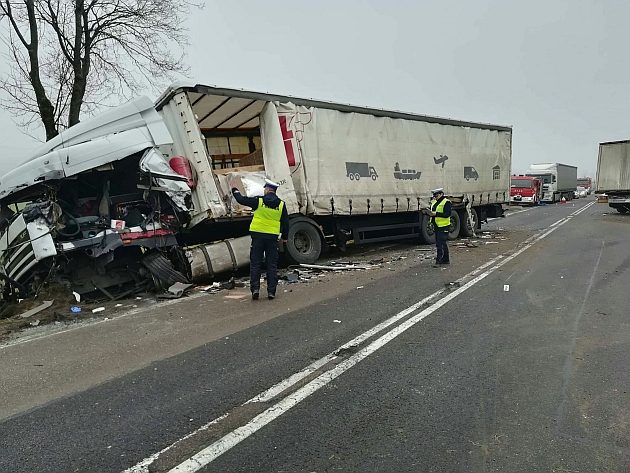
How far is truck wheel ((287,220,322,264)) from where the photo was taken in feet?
30.5

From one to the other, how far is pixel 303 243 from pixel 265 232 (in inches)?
117

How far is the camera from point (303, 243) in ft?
31.7

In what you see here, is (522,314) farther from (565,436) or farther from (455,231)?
(455,231)

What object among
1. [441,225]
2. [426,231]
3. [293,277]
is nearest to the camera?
[293,277]

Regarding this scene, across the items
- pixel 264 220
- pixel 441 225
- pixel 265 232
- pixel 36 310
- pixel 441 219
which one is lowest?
pixel 36 310

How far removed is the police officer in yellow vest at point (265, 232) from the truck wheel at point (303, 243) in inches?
94.6

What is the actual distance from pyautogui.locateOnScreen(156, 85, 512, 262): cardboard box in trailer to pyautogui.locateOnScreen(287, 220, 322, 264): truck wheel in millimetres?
20

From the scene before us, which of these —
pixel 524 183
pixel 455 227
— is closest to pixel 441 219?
pixel 455 227

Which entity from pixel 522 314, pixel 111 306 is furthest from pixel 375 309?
pixel 111 306

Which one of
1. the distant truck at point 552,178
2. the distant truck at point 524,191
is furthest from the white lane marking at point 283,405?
the distant truck at point 552,178

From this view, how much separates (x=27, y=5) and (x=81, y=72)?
238cm

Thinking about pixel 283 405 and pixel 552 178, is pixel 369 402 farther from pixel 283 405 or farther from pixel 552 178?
pixel 552 178

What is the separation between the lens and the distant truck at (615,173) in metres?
22.2

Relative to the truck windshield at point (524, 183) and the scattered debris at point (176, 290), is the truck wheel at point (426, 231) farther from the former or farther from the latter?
the truck windshield at point (524, 183)
